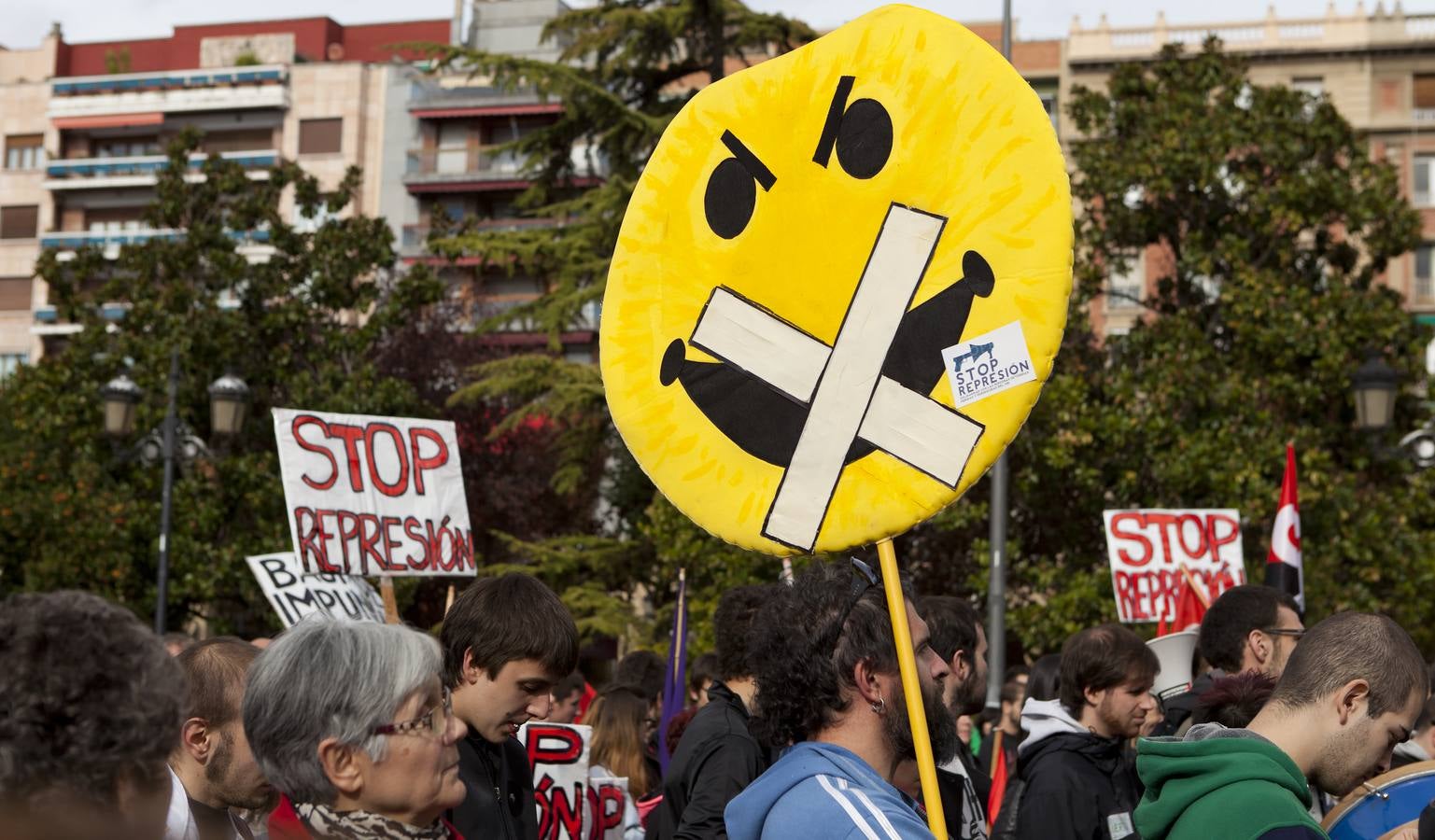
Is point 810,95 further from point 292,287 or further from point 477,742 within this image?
point 292,287

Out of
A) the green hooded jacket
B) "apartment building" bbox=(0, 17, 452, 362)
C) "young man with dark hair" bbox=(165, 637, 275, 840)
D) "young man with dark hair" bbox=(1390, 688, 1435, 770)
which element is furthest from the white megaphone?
"apartment building" bbox=(0, 17, 452, 362)

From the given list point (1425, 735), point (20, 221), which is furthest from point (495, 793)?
point (20, 221)

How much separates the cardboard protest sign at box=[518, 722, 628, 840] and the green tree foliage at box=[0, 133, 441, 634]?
17799 millimetres

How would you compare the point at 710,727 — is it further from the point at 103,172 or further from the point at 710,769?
the point at 103,172

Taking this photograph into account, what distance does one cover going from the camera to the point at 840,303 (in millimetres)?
3484

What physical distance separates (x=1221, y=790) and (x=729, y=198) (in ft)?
5.23

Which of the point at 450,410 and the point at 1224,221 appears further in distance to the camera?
the point at 450,410

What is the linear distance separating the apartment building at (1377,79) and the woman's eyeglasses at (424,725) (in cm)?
3735

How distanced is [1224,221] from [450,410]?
15.1m

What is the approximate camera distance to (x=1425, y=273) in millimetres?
39406

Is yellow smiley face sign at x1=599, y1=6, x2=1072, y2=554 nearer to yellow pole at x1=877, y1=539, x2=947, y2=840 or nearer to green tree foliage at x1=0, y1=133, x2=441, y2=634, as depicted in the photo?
yellow pole at x1=877, y1=539, x2=947, y2=840

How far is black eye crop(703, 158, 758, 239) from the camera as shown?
3.61 m

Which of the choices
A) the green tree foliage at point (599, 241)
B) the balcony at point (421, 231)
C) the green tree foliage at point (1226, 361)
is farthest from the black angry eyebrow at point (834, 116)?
the balcony at point (421, 231)

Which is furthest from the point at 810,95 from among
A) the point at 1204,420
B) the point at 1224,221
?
the point at 1224,221
